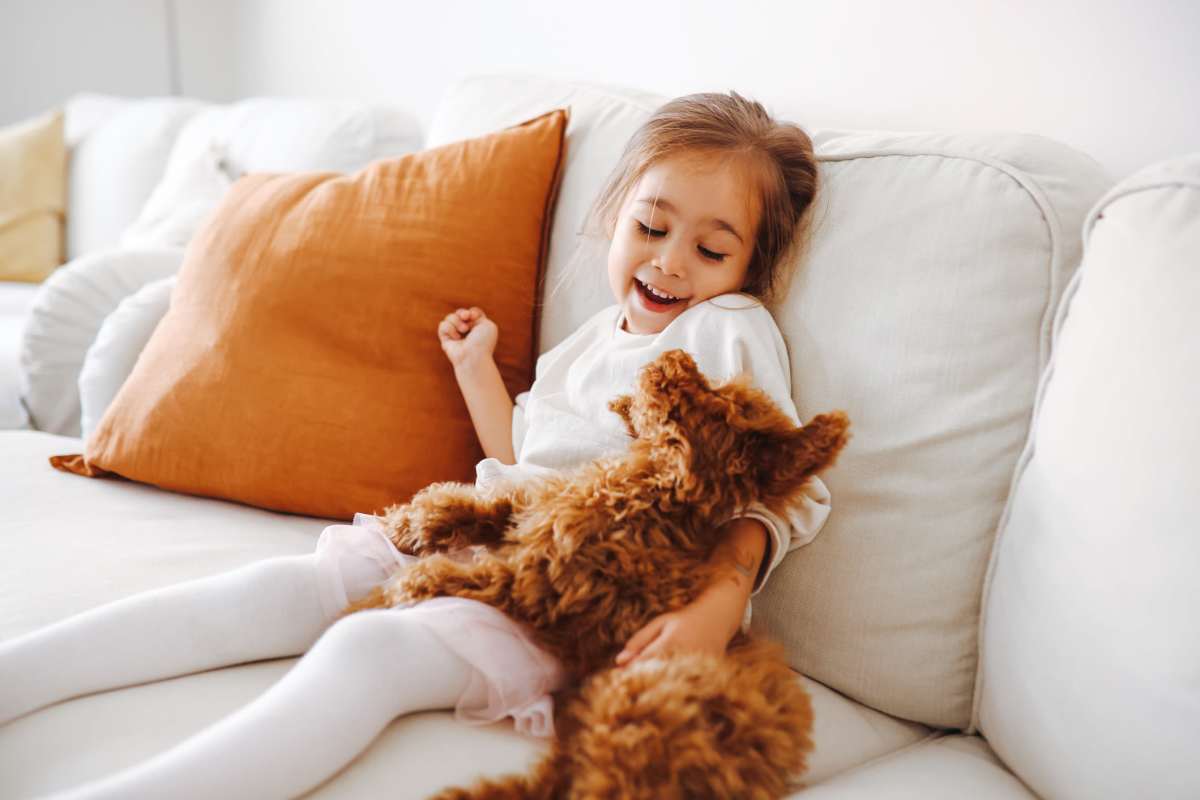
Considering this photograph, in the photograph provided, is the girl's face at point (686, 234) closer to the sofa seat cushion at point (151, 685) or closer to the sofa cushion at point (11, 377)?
the sofa seat cushion at point (151, 685)

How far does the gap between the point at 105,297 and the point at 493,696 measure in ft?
3.82

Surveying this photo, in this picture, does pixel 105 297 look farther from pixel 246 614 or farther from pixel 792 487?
pixel 792 487

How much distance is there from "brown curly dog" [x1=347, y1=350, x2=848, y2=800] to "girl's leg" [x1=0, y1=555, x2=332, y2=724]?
118 millimetres

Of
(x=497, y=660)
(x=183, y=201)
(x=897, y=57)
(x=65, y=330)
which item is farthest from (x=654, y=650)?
(x=183, y=201)

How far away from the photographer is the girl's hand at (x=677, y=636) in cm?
72

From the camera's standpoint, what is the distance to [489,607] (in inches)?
30.6

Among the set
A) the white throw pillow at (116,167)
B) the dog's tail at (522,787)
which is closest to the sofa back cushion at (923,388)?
the dog's tail at (522,787)

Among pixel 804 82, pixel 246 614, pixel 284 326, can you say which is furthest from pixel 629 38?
pixel 246 614

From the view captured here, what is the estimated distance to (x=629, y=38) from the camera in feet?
5.19

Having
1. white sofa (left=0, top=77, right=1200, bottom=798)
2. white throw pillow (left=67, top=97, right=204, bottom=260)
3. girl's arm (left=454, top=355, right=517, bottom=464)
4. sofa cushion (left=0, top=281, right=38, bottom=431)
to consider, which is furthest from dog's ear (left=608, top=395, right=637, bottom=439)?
white throw pillow (left=67, top=97, right=204, bottom=260)

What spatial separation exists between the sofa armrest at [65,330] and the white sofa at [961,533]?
0.51 m

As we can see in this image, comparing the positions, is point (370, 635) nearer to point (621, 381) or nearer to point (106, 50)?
point (621, 381)

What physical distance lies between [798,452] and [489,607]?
29cm

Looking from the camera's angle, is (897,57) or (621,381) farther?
(897,57)
